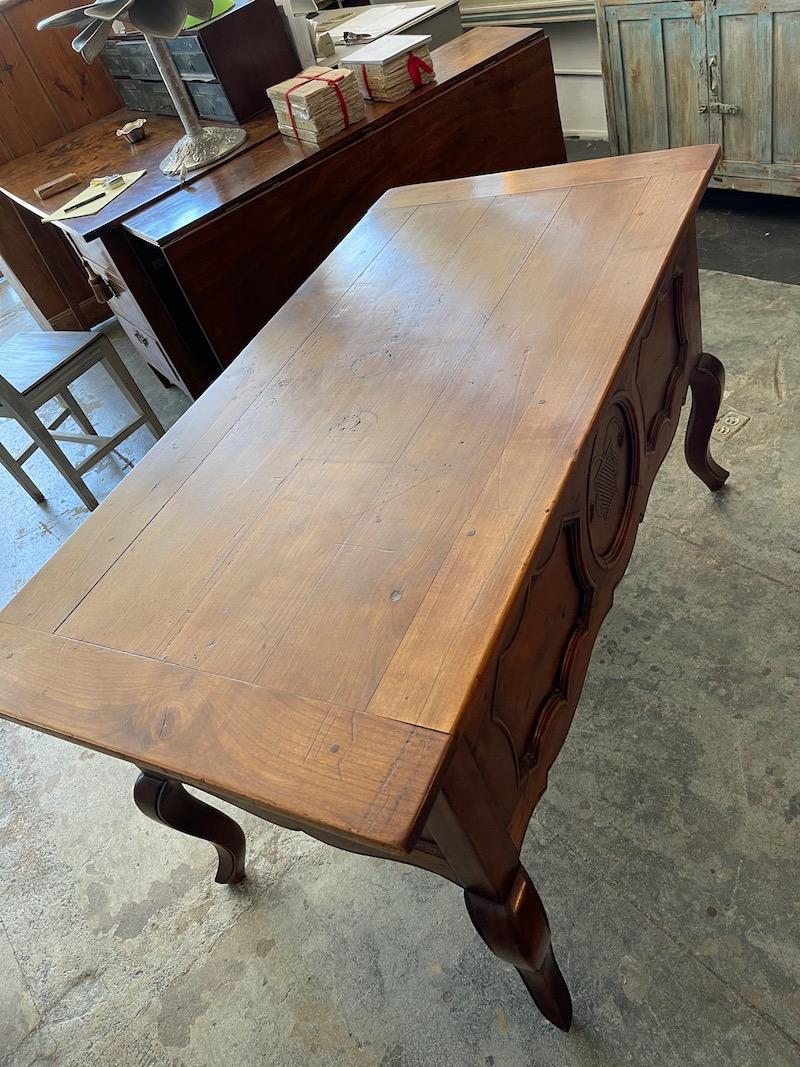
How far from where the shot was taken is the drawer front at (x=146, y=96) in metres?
2.88

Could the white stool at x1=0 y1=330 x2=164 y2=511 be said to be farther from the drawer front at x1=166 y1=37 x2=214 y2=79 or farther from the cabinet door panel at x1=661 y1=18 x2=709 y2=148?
the cabinet door panel at x1=661 y1=18 x2=709 y2=148

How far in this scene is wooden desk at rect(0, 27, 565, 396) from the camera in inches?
78.7

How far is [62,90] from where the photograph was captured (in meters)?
3.21

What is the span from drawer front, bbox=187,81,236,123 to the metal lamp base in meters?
Answer: 0.11

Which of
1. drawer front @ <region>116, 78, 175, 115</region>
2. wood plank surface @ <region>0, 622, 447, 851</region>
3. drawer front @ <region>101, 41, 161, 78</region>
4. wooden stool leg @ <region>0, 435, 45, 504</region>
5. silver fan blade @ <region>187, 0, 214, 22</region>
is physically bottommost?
wooden stool leg @ <region>0, 435, 45, 504</region>

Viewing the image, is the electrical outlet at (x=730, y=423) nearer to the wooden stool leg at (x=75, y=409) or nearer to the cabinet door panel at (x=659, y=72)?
the cabinet door panel at (x=659, y=72)

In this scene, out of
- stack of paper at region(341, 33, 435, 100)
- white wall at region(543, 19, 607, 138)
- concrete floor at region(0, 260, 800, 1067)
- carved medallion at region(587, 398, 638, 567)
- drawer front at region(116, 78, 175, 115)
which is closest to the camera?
carved medallion at region(587, 398, 638, 567)

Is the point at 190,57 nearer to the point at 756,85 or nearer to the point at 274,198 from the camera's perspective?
the point at 274,198

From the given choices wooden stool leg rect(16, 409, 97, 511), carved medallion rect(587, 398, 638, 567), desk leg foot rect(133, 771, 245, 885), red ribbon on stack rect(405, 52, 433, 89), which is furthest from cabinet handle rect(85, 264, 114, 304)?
carved medallion rect(587, 398, 638, 567)

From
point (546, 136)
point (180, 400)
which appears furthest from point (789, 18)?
point (180, 400)

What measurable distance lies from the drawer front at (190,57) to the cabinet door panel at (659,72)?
1593 mm

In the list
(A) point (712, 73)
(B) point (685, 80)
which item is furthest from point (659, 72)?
(A) point (712, 73)

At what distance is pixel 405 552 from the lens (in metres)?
0.89

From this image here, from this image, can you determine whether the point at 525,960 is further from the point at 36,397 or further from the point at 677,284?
the point at 36,397
